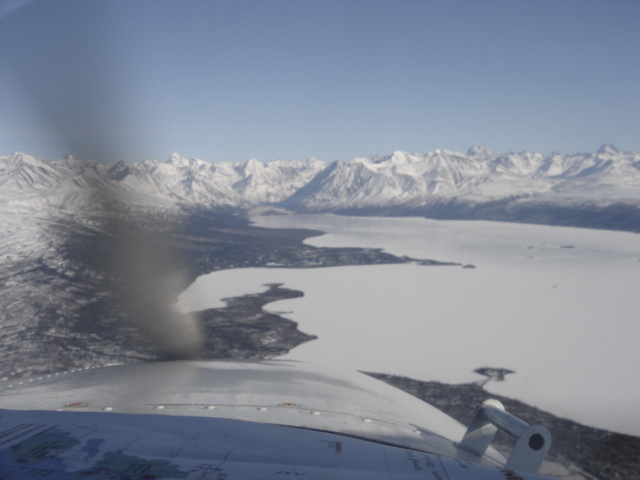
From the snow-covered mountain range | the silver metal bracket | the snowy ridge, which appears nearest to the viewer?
the silver metal bracket

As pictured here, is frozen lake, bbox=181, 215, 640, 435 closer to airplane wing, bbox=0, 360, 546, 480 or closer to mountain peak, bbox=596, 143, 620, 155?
airplane wing, bbox=0, 360, 546, 480

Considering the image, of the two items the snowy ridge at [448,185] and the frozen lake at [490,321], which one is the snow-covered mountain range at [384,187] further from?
the frozen lake at [490,321]

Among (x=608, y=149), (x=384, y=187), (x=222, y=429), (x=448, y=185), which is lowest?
(x=222, y=429)

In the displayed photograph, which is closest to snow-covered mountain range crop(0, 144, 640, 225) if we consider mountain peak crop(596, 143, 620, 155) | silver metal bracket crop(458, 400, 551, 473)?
silver metal bracket crop(458, 400, 551, 473)

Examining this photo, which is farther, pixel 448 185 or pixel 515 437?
pixel 448 185

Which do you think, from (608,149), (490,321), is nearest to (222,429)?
(490,321)

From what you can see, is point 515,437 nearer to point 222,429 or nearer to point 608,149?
point 222,429
